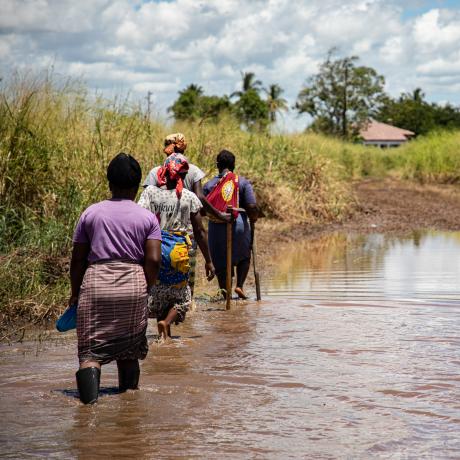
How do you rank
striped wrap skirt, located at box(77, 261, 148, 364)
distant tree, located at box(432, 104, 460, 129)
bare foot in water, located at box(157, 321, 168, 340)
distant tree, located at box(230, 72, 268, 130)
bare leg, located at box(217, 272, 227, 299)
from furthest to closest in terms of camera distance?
distant tree, located at box(432, 104, 460, 129) → distant tree, located at box(230, 72, 268, 130) → bare leg, located at box(217, 272, 227, 299) → bare foot in water, located at box(157, 321, 168, 340) → striped wrap skirt, located at box(77, 261, 148, 364)

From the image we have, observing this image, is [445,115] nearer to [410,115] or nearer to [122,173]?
[410,115]

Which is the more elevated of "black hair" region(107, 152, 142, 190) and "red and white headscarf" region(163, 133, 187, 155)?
"red and white headscarf" region(163, 133, 187, 155)

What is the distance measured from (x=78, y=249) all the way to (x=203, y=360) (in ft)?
7.30

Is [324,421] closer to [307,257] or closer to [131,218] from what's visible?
[131,218]

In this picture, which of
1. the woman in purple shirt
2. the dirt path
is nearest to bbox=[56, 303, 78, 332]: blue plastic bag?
the woman in purple shirt

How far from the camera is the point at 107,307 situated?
5.63 metres

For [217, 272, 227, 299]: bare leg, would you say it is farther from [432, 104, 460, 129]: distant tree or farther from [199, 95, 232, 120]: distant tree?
[432, 104, 460, 129]: distant tree

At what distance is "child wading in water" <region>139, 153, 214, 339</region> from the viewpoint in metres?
7.63

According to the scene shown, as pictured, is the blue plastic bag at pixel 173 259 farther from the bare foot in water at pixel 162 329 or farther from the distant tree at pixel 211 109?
the distant tree at pixel 211 109

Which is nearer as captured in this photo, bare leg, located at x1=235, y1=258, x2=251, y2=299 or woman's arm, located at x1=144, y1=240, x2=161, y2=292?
woman's arm, located at x1=144, y1=240, x2=161, y2=292

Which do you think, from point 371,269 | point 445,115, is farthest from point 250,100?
point 371,269

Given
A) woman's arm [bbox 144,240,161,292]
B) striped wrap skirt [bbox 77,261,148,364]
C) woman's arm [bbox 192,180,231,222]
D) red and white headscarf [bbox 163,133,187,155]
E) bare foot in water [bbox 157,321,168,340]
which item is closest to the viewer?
striped wrap skirt [bbox 77,261,148,364]

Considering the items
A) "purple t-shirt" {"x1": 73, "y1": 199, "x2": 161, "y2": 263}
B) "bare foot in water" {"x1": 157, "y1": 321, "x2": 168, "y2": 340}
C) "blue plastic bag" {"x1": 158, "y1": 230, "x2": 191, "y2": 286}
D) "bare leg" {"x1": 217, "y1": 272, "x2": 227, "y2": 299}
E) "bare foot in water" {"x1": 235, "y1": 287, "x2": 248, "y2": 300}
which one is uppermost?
"purple t-shirt" {"x1": 73, "y1": 199, "x2": 161, "y2": 263}

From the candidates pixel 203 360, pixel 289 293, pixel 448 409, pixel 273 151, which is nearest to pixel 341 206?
pixel 273 151
